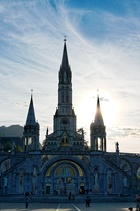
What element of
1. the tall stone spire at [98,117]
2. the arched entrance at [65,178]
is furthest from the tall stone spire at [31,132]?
the arched entrance at [65,178]

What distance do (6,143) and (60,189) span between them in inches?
1784

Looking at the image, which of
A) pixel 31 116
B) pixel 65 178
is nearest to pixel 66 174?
pixel 65 178

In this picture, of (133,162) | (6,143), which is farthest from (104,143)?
(6,143)

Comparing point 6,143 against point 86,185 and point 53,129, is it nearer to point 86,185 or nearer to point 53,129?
point 53,129

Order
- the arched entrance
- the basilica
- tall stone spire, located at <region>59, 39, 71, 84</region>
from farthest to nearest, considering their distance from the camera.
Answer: tall stone spire, located at <region>59, 39, 71, 84</region>
the arched entrance
the basilica

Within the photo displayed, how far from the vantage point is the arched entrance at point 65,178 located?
67.8 m

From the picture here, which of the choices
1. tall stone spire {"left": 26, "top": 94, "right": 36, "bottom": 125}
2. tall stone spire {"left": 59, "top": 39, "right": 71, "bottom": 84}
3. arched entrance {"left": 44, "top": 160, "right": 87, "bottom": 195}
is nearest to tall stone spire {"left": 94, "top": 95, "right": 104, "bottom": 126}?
tall stone spire {"left": 59, "top": 39, "right": 71, "bottom": 84}

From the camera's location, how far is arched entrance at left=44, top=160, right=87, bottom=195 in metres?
67.8

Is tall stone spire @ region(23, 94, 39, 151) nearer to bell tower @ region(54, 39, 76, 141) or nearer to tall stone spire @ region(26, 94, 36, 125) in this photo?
tall stone spire @ region(26, 94, 36, 125)

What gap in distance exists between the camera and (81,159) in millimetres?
67688

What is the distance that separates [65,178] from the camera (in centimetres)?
6862

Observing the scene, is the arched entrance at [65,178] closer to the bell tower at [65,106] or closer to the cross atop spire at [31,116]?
the cross atop spire at [31,116]

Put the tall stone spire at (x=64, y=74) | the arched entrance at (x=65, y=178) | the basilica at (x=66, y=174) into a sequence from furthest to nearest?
the tall stone spire at (x=64, y=74) < the arched entrance at (x=65, y=178) < the basilica at (x=66, y=174)

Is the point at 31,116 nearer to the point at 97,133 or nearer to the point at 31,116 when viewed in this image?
the point at 31,116
